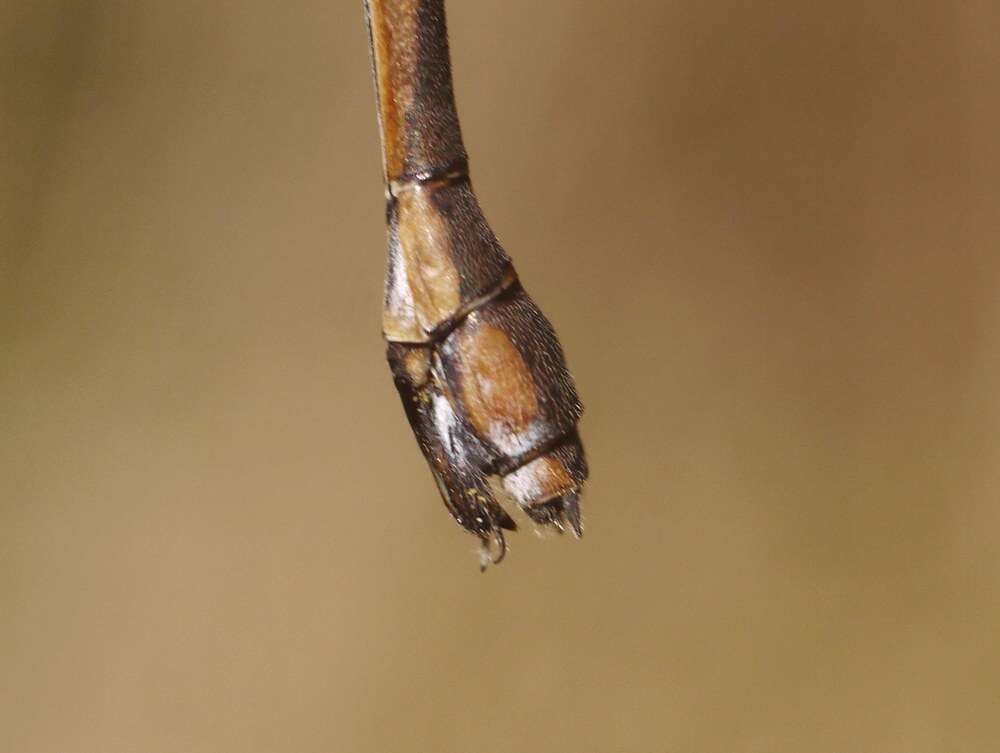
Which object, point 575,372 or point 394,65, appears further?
point 575,372

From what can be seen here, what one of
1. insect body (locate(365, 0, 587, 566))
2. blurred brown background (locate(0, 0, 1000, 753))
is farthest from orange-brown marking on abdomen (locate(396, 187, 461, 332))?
blurred brown background (locate(0, 0, 1000, 753))

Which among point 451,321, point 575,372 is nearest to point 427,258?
point 451,321

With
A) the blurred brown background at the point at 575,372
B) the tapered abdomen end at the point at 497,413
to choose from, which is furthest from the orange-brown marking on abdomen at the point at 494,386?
the blurred brown background at the point at 575,372

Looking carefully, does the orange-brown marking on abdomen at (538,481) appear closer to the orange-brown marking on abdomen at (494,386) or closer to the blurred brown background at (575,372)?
the orange-brown marking on abdomen at (494,386)

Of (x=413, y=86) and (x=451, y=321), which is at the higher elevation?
(x=413, y=86)

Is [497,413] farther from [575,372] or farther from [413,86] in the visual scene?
[575,372]

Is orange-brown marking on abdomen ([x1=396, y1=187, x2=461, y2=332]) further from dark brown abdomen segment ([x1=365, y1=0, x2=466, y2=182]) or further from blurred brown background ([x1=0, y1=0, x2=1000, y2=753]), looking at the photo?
blurred brown background ([x1=0, y1=0, x2=1000, y2=753])
